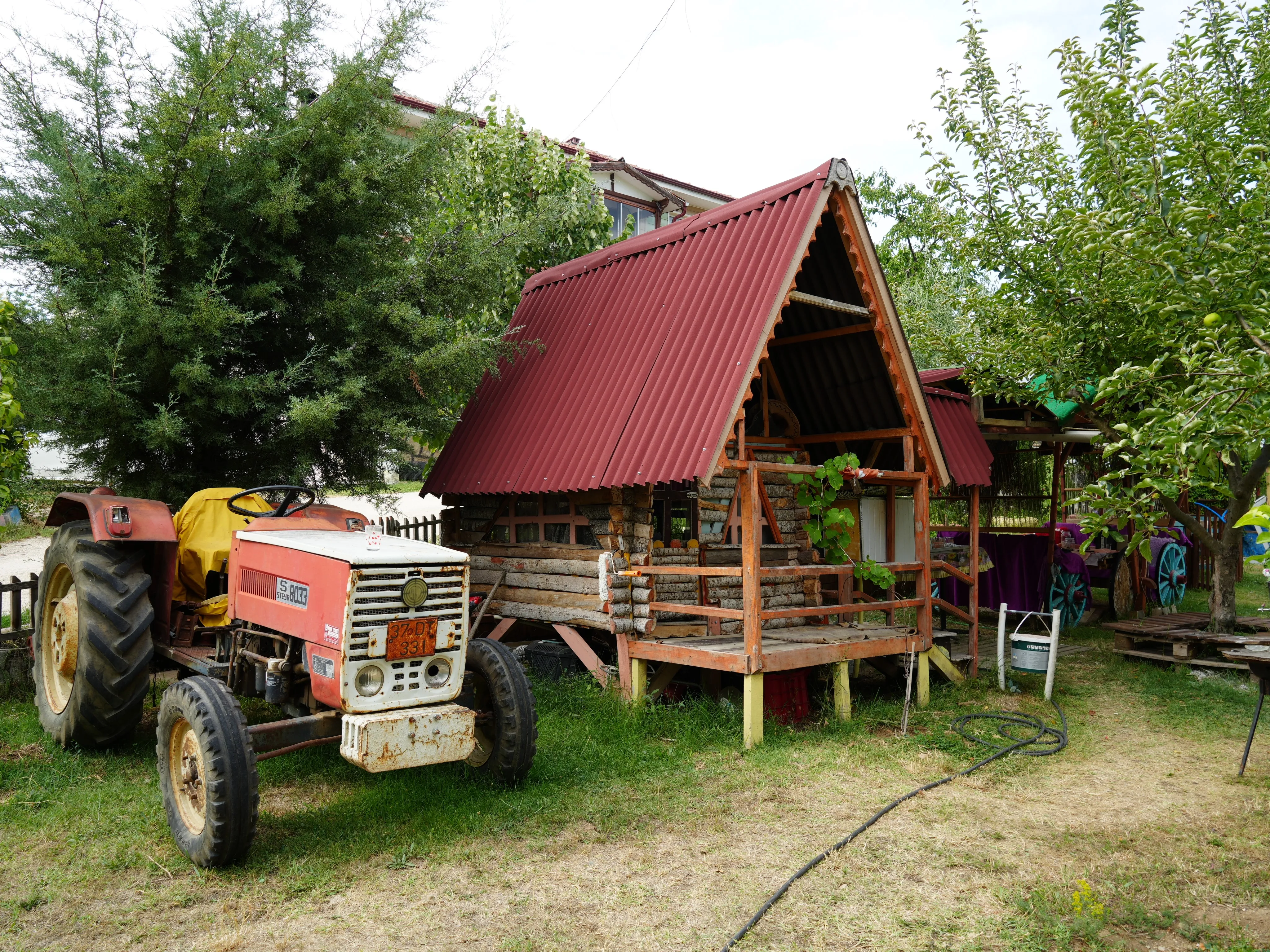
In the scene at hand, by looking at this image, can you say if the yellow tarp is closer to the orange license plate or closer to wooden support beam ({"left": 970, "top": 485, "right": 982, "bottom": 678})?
the orange license plate

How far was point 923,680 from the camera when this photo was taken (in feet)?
29.4

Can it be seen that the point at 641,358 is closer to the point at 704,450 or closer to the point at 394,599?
the point at 704,450

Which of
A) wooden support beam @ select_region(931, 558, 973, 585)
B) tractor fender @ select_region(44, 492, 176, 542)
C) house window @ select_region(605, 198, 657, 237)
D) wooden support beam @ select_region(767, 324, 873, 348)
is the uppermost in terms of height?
house window @ select_region(605, 198, 657, 237)

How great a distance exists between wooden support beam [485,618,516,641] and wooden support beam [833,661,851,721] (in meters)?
3.47

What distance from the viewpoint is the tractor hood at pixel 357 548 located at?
4934 mm

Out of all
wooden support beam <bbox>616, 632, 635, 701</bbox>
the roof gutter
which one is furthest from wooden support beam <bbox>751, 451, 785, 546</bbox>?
the roof gutter

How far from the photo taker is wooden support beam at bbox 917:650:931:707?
8.91 metres

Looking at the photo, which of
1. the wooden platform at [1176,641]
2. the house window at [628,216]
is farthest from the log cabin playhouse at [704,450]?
the house window at [628,216]

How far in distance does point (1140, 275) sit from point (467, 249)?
6.88m

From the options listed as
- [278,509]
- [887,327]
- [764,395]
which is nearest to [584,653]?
[278,509]

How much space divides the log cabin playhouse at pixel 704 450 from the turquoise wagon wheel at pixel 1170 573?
21.5 ft

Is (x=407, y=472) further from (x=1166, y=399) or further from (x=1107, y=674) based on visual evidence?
(x=1107, y=674)

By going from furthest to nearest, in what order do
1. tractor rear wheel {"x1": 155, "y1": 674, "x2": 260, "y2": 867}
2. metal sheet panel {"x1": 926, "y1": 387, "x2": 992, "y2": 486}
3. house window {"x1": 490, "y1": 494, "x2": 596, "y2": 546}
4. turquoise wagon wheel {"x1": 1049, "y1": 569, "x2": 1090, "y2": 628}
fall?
turquoise wagon wheel {"x1": 1049, "y1": 569, "x2": 1090, "y2": 628} → metal sheet panel {"x1": 926, "y1": 387, "x2": 992, "y2": 486} → house window {"x1": 490, "y1": 494, "x2": 596, "y2": 546} → tractor rear wheel {"x1": 155, "y1": 674, "x2": 260, "y2": 867}

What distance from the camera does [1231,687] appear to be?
953cm
